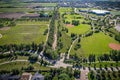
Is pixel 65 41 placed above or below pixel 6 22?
below

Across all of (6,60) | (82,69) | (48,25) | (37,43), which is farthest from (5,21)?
(82,69)

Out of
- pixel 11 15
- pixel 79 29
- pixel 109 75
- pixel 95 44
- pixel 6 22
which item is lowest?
pixel 109 75

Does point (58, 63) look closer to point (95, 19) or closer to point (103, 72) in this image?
point (103, 72)

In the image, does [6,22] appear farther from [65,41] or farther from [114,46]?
[114,46]

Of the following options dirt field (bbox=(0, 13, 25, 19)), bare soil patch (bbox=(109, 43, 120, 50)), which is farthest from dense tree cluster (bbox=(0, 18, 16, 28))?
bare soil patch (bbox=(109, 43, 120, 50))

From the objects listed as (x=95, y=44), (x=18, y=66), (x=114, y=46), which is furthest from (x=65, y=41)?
(x=18, y=66)

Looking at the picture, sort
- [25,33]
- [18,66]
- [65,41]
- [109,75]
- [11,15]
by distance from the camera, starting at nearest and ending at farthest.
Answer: [109,75] → [18,66] → [65,41] → [25,33] → [11,15]

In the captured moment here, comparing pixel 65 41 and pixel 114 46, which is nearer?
pixel 114 46

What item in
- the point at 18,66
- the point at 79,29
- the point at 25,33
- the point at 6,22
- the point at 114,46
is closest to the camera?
the point at 18,66
